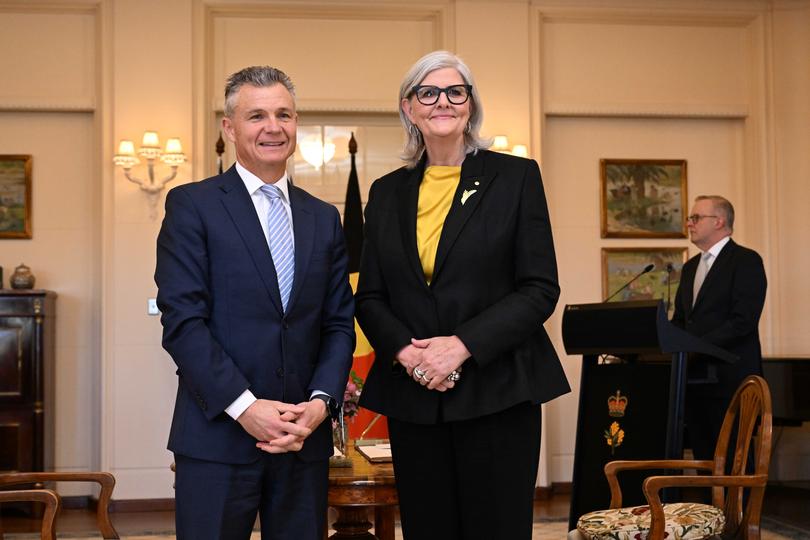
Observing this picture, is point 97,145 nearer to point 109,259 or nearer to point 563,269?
point 109,259

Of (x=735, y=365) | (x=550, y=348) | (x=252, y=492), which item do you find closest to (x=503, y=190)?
(x=550, y=348)

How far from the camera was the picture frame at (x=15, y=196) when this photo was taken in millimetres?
7504

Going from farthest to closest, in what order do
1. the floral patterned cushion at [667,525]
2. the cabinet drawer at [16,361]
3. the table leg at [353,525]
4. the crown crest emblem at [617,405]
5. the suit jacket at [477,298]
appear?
1. the cabinet drawer at [16,361]
2. the crown crest emblem at [617,405]
3. the table leg at [353,525]
4. the floral patterned cushion at [667,525]
5. the suit jacket at [477,298]

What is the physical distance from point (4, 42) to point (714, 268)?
16.8 feet

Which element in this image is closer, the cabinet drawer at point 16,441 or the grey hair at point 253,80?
the grey hair at point 253,80

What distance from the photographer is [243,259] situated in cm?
246

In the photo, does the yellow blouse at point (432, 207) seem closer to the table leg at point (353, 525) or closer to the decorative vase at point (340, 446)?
the decorative vase at point (340, 446)

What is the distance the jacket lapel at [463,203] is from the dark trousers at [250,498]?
1.86 feet

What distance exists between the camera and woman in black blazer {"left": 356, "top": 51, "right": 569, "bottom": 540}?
244 centimetres

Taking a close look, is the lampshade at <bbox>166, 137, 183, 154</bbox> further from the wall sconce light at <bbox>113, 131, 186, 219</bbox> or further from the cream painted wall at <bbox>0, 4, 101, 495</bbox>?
the cream painted wall at <bbox>0, 4, 101, 495</bbox>

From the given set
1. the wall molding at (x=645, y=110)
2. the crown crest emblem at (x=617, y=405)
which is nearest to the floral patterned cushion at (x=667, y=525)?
the crown crest emblem at (x=617, y=405)

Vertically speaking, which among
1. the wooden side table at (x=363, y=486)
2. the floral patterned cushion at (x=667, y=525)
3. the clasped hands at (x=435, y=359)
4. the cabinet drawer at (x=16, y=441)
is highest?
the clasped hands at (x=435, y=359)

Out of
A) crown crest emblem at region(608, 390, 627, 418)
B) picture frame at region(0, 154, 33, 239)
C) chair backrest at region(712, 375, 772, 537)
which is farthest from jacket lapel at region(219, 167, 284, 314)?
picture frame at region(0, 154, 33, 239)

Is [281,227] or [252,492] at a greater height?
[281,227]
